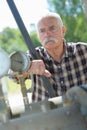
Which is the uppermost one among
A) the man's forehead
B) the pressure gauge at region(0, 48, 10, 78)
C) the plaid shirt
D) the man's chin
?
the pressure gauge at region(0, 48, 10, 78)

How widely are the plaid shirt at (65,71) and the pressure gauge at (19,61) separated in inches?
44.4

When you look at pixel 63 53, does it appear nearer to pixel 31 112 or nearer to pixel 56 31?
pixel 56 31

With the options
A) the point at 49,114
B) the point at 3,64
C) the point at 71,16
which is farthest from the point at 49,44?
the point at 71,16

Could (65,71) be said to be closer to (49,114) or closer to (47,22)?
(47,22)

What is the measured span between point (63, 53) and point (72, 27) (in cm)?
2504

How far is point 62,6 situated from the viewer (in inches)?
1098

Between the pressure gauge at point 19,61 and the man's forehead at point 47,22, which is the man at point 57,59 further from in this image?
the pressure gauge at point 19,61

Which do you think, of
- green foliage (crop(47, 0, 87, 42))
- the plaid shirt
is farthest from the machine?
green foliage (crop(47, 0, 87, 42))

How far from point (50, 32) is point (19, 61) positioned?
1.32 m

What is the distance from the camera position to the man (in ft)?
9.61

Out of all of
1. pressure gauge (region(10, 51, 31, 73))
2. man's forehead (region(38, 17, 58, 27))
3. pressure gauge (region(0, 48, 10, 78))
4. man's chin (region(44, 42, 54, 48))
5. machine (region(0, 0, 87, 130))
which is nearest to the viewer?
machine (region(0, 0, 87, 130))

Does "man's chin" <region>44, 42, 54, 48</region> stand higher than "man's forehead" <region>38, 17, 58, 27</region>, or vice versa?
"man's forehead" <region>38, 17, 58, 27</region>

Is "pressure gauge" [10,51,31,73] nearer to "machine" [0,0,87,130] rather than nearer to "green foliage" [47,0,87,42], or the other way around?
"machine" [0,0,87,130]

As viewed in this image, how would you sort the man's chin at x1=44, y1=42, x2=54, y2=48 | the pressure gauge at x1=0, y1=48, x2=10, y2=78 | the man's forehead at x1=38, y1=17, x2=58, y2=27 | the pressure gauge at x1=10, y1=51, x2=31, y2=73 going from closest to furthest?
the pressure gauge at x1=0, y1=48, x2=10, y2=78 → the pressure gauge at x1=10, y1=51, x2=31, y2=73 → the man's chin at x1=44, y1=42, x2=54, y2=48 → the man's forehead at x1=38, y1=17, x2=58, y2=27
